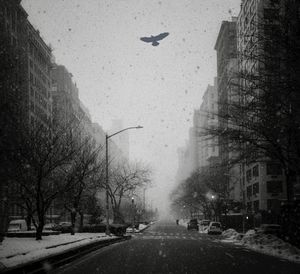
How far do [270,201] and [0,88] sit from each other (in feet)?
209

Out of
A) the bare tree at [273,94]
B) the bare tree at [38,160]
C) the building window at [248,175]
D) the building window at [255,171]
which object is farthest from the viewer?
the building window at [248,175]

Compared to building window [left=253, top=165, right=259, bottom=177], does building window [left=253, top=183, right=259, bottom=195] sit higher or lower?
lower

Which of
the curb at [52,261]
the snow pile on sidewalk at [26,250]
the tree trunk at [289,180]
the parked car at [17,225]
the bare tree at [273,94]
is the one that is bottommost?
the curb at [52,261]

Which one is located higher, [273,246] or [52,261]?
[273,246]

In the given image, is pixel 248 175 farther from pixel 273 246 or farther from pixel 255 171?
pixel 273 246

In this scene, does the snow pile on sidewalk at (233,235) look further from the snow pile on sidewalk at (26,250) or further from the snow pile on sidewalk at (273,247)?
the snow pile on sidewalk at (26,250)

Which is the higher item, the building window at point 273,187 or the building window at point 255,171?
the building window at point 255,171

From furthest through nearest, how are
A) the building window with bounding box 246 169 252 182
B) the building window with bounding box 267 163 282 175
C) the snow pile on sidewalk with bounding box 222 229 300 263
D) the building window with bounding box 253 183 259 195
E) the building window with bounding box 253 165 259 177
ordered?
the building window with bounding box 246 169 252 182 < the building window with bounding box 253 183 259 195 < the building window with bounding box 253 165 259 177 < the building window with bounding box 267 163 282 175 < the snow pile on sidewalk with bounding box 222 229 300 263

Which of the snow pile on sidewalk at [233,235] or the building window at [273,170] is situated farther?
the building window at [273,170]

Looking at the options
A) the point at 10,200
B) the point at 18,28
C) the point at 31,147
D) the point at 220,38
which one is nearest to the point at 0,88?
the point at 31,147

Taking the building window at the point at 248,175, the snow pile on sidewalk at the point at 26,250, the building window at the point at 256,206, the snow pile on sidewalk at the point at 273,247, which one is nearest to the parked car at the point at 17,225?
the snow pile on sidewalk at the point at 26,250

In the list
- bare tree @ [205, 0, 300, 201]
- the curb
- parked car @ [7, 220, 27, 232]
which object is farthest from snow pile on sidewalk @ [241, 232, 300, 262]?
parked car @ [7, 220, 27, 232]

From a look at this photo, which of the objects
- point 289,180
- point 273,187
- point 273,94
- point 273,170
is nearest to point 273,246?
point 289,180

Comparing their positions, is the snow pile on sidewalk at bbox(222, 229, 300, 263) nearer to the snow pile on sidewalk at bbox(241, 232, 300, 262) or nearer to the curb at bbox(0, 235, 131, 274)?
the snow pile on sidewalk at bbox(241, 232, 300, 262)
